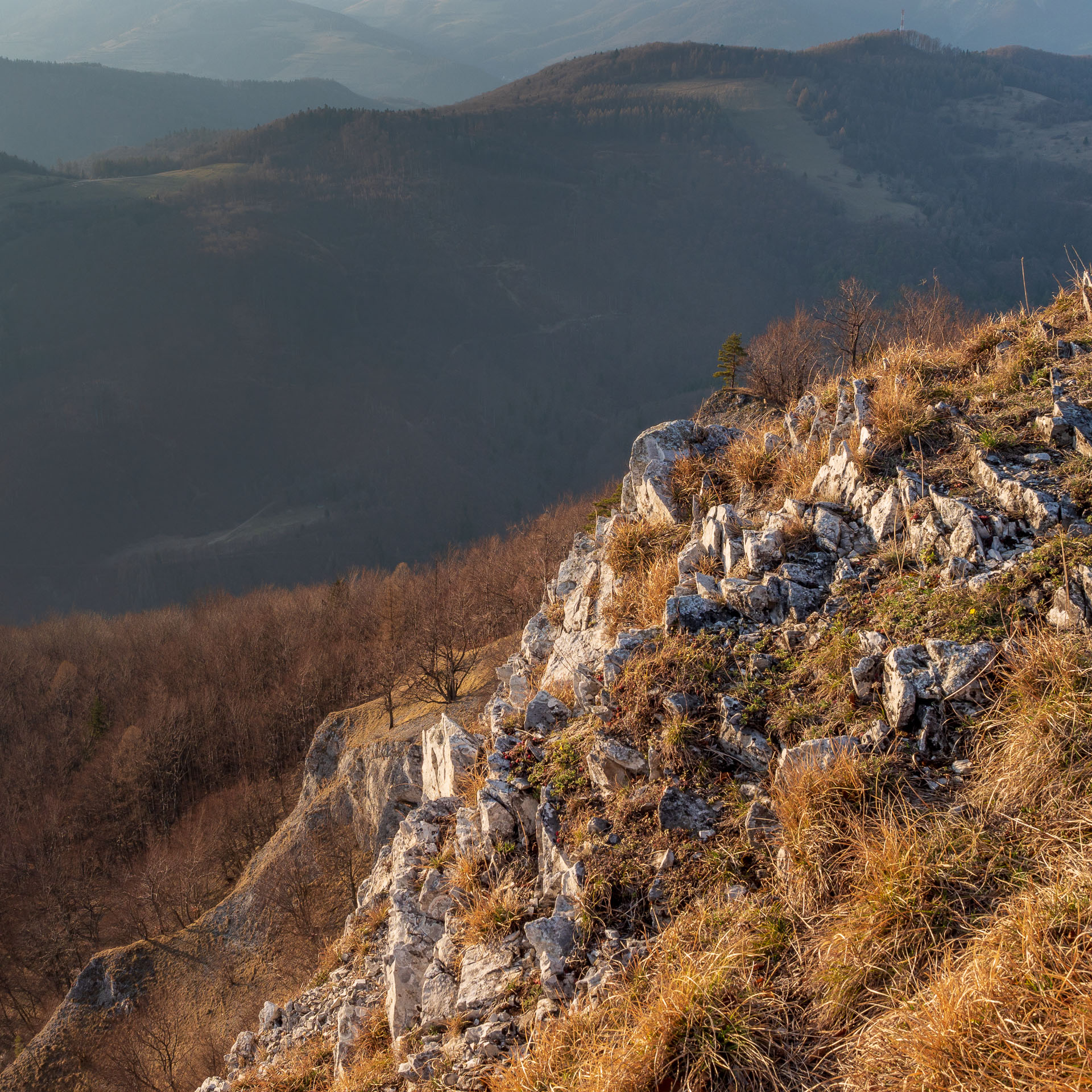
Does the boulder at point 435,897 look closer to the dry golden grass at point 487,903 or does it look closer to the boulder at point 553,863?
the dry golden grass at point 487,903

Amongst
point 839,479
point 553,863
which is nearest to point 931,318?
point 839,479

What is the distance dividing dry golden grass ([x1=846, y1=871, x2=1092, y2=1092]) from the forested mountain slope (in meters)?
112

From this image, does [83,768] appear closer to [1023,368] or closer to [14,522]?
[1023,368]

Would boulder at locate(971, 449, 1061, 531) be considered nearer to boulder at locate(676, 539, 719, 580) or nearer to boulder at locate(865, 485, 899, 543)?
boulder at locate(865, 485, 899, 543)

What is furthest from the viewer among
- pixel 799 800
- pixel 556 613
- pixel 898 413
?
pixel 556 613

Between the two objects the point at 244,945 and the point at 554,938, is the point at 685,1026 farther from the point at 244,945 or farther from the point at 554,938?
the point at 244,945

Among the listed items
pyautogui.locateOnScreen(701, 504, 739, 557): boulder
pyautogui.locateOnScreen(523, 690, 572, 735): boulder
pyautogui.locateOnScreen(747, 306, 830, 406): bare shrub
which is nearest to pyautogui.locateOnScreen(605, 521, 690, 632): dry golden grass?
pyautogui.locateOnScreen(701, 504, 739, 557): boulder

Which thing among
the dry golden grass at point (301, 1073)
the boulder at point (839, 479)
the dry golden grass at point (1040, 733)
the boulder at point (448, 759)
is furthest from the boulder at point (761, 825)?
the dry golden grass at point (301, 1073)

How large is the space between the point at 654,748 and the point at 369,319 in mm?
163530

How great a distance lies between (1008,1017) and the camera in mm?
3412

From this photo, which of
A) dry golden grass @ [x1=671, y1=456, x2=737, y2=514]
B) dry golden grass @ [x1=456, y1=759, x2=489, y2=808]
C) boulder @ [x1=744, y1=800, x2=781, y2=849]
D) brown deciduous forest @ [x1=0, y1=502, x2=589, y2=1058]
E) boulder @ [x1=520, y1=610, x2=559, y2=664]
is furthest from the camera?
brown deciduous forest @ [x1=0, y1=502, x2=589, y2=1058]

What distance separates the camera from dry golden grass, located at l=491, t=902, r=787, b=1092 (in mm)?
4020

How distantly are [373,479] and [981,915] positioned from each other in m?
130

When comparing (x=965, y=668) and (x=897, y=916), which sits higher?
(x=965, y=668)
